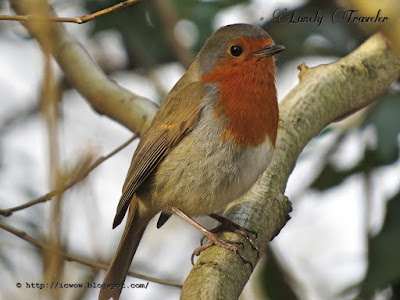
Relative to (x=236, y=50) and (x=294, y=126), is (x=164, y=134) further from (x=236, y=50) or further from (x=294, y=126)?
(x=294, y=126)

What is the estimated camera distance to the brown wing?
342cm

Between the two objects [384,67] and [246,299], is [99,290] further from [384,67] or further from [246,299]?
[384,67]

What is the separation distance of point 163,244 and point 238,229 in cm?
196

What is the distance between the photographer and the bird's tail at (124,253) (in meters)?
3.42

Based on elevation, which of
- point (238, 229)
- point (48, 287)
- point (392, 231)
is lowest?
point (48, 287)

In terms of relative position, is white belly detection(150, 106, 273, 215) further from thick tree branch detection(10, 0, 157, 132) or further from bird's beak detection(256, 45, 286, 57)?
thick tree branch detection(10, 0, 157, 132)

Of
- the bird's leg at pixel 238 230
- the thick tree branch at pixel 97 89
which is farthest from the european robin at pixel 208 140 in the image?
the thick tree branch at pixel 97 89

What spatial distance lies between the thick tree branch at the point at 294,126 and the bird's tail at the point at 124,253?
0.58m

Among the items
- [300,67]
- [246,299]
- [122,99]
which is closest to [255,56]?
[300,67]

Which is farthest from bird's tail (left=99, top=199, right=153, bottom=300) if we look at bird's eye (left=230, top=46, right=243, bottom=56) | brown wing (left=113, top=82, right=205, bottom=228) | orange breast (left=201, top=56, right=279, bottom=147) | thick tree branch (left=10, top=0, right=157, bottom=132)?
bird's eye (left=230, top=46, right=243, bottom=56)

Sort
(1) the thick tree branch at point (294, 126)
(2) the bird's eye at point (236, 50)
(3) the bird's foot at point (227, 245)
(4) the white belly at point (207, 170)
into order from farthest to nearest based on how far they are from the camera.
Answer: (2) the bird's eye at point (236, 50), (4) the white belly at point (207, 170), (3) the bird's foot at point (227, 245), (1) the thick tree branch at point (294, 126)

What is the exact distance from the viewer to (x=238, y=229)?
3031 millimetres

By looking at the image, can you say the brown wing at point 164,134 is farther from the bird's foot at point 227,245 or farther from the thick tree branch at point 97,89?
the bird's foot at point 227,245

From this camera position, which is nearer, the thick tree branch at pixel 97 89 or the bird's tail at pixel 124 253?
the bird's tail at pixel 124 253
